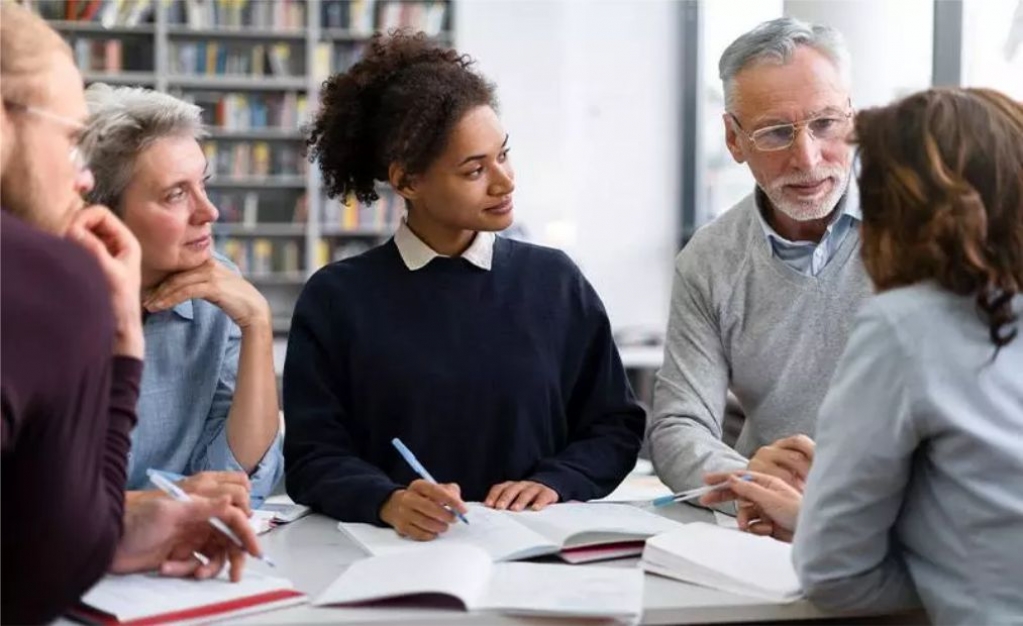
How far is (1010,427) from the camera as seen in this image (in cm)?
142

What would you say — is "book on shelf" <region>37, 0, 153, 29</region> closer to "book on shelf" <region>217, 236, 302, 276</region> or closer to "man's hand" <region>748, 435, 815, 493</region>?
"book on shelf" <region>217, 236, 302, 276</region>

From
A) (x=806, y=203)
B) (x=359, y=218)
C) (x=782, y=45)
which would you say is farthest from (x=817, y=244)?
(x=359, y=218)

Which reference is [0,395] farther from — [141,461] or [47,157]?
[141,461]

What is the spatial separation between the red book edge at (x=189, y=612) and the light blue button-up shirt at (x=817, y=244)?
44.3 inches

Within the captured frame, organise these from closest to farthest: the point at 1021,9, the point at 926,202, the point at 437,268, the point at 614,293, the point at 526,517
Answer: the point at 926,202 < the point at 526,517 < the point at 437,268 < the point at 1021,9 < the point at 614,293

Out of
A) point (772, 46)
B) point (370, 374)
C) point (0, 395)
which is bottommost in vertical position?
point (370, 374)

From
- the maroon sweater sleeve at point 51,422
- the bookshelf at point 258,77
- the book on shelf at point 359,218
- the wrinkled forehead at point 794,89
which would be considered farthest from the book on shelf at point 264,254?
the maroon sweater sleeve at point 51,422

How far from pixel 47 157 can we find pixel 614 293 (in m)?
7.08

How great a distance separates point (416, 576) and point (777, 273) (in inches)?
39.3

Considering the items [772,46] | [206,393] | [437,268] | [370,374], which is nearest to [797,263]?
[772,46]

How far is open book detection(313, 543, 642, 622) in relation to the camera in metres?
1.44

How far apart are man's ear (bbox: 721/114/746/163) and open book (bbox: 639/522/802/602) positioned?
0.82 metres

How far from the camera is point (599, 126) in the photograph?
834 cm

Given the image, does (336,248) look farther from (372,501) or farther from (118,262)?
(118,262)
